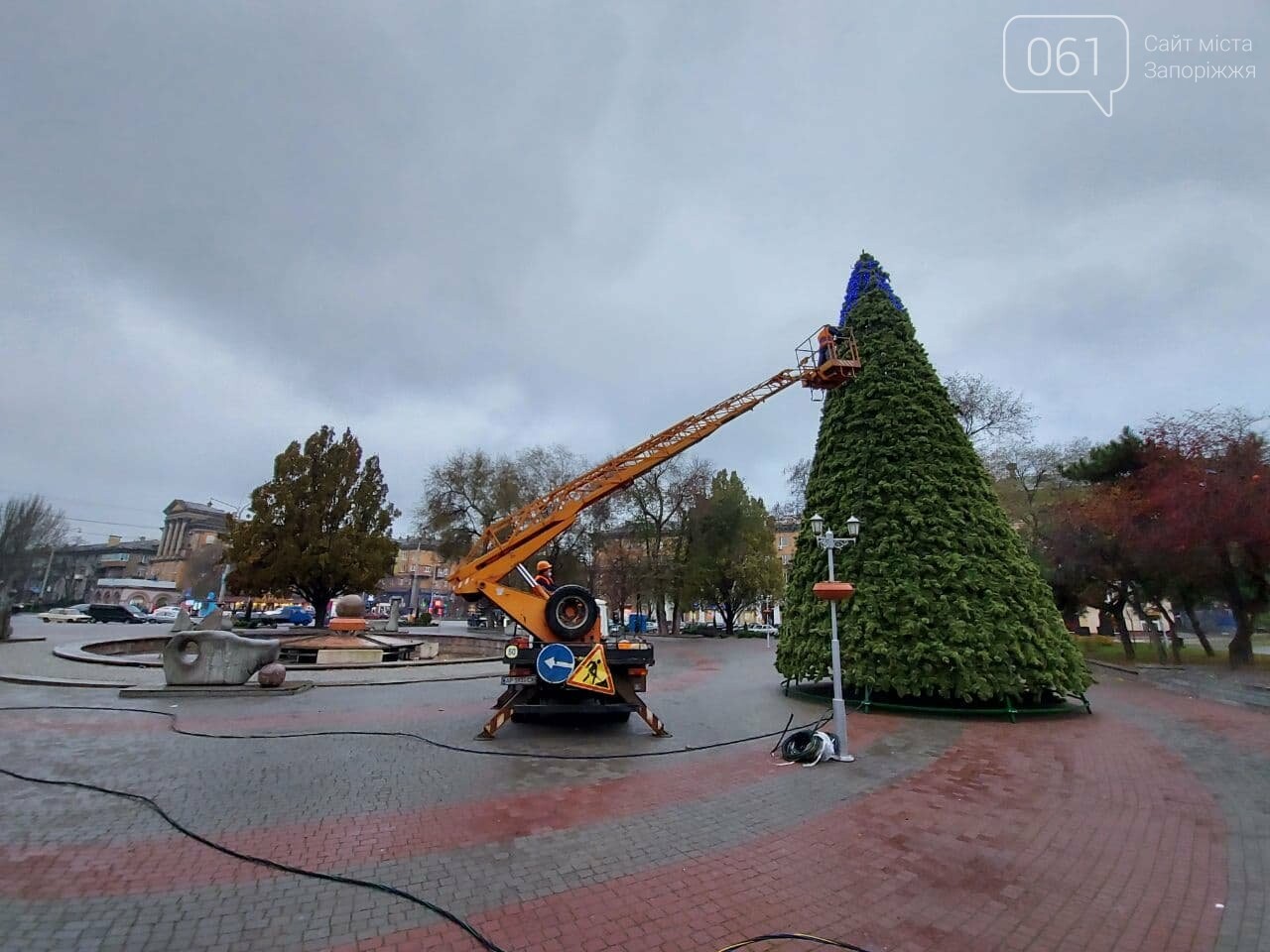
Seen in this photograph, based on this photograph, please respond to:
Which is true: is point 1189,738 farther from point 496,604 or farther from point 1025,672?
point 496,604

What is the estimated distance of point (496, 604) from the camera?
9617mm

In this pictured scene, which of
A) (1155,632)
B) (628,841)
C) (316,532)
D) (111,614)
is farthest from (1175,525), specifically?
(111,614)

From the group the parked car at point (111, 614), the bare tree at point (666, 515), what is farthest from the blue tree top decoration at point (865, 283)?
the parked car at point (111, 614)

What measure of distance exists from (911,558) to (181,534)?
11547 centimetres

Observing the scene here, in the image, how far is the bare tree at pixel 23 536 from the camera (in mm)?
49688

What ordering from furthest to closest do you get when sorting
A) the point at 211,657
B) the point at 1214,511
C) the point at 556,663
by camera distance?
the point at 1214,511 < the point at 211,657 < the point at 556,663

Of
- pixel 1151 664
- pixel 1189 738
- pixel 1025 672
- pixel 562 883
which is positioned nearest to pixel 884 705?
pixel 1025 672

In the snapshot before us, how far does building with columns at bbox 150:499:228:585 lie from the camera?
90812 millimetres

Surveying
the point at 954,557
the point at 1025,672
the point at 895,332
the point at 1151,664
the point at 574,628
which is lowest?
the point at 1151,664

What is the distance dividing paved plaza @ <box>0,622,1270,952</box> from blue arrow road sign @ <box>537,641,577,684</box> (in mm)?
994

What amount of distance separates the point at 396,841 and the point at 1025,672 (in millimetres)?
11286

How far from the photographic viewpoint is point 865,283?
46.6ft

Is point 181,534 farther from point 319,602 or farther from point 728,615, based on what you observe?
point 728,615

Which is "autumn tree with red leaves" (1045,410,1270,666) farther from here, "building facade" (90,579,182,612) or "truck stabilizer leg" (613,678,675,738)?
"building facade" (90,579,182,612)
